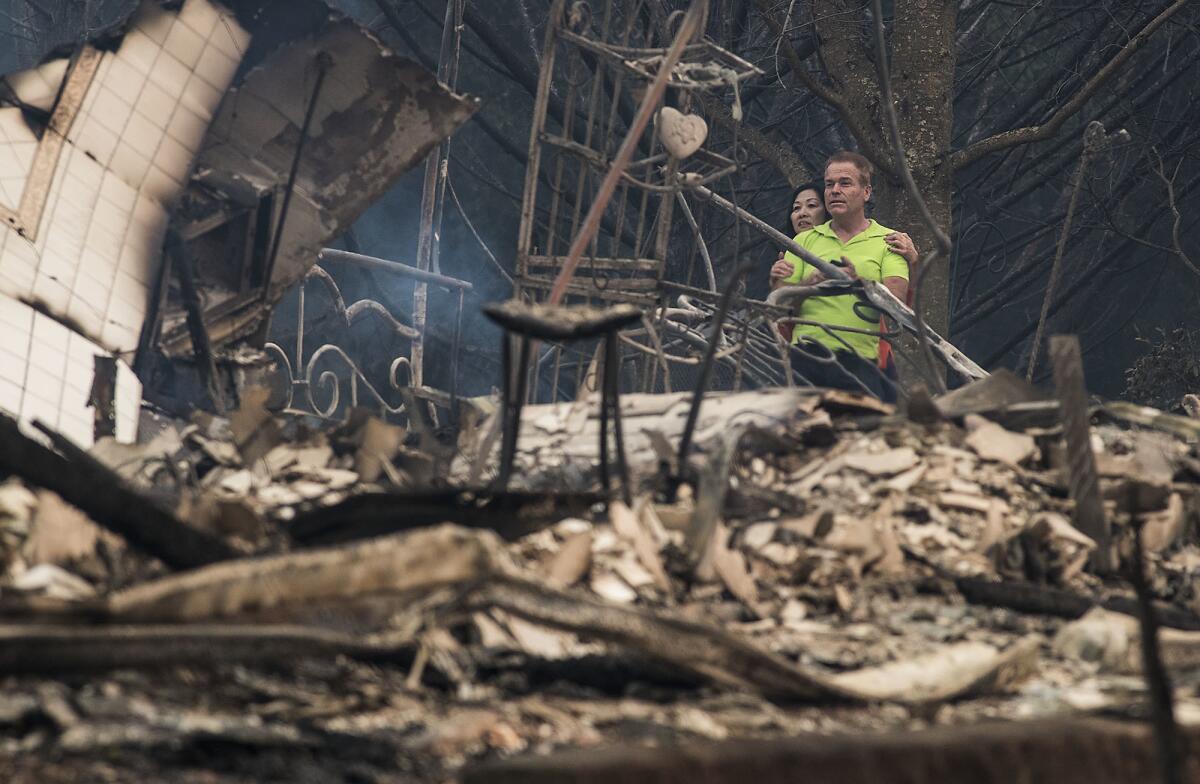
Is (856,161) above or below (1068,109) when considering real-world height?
below

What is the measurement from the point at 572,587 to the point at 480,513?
0.33 metres

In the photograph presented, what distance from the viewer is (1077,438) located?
5227 millimetres

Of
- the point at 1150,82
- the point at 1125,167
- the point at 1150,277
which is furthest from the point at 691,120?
the point at 1150,277

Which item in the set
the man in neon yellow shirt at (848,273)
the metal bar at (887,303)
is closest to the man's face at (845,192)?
the man in neon yellow shirt at (848,273)

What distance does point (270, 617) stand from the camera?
10.3 feet

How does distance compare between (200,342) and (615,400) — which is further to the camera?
(200,342)

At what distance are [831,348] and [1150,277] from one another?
1010 cm

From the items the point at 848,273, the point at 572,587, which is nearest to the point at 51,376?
the point at 572,587

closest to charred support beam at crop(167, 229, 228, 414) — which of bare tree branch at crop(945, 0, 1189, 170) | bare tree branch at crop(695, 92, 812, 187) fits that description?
bare tree branch at crop(695, 92, 812, 187)

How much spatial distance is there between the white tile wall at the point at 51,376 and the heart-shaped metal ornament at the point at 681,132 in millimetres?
2660

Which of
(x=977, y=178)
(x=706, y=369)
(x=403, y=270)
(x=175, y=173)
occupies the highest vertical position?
(x=977, y=178)

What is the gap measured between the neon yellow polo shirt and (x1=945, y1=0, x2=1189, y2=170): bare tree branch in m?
2.99

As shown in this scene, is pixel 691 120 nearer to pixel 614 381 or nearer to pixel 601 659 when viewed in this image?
pixel 614 381

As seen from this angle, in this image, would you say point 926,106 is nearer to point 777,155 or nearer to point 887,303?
point 777,155
